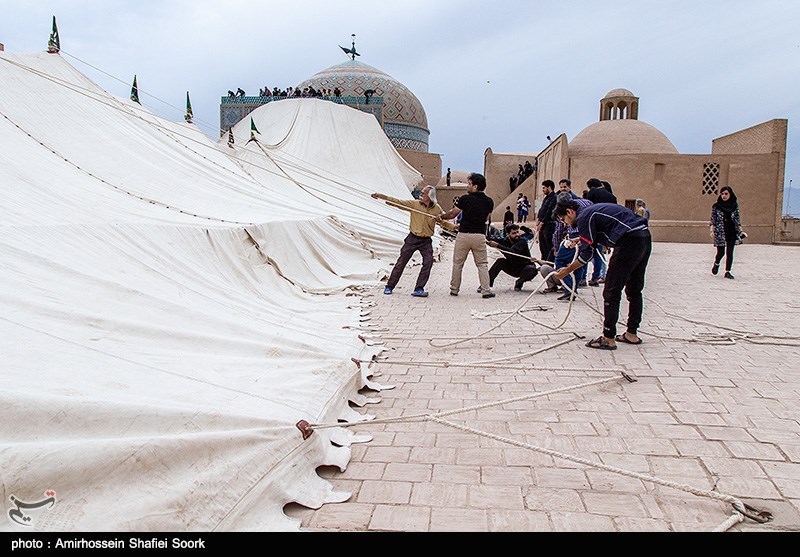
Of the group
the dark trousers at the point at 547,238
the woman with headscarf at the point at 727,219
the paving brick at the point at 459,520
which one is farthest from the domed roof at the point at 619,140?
the paving brick at the point at 459,520

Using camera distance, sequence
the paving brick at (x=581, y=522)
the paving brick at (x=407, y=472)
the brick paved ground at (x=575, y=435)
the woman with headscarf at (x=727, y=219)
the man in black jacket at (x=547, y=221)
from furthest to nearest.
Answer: the woman with headscarf at (x=727, y=219)
the man in black jacket at (x=547, y=221)
the paving brick at (x=407, y=472)
the brick paved ground at (x=575, y=435)
the paving brick at (x=581, y=522)

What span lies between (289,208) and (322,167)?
203 inches

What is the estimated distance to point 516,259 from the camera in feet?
23.5

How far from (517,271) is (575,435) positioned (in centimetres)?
445

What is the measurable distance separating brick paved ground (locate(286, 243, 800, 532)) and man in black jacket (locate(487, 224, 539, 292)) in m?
1.69

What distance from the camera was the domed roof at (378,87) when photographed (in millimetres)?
27703

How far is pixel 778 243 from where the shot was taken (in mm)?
17484

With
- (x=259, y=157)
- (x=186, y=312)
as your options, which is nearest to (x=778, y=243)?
(x=259, y=157)

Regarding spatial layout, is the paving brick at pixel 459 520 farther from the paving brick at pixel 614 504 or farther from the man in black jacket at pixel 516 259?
the man in black jacket at pixel 516 259

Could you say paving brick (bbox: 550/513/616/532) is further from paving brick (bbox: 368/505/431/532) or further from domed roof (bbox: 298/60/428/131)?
domed roof (bbox: 298/60/428/131)

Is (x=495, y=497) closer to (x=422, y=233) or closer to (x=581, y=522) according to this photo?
(x=581, y=522)

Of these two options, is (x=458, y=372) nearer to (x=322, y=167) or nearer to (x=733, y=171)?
(x=322, y=167)

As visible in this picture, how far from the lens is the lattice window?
17.4m

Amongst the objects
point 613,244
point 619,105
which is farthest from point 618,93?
point 613,244
